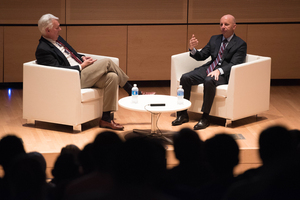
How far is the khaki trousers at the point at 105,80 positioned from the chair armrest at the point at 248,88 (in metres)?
1.26

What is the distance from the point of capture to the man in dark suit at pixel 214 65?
14.6 feet

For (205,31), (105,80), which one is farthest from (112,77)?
(205,31)

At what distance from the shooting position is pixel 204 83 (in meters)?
4.46

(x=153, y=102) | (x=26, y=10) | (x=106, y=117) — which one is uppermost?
(x=26, y=10)

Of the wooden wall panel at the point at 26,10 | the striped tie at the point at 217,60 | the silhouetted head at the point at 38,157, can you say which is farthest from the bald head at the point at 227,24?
the silhouetted head at the point at 38,157

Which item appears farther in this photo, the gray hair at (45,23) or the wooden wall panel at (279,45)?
the wooden wall panel at (279,45)

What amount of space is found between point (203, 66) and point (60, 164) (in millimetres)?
4369

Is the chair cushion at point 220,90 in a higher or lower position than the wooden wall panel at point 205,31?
lower

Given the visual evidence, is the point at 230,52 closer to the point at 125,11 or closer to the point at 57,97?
the point at 57,97

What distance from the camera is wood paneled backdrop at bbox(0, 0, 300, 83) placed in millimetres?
6148

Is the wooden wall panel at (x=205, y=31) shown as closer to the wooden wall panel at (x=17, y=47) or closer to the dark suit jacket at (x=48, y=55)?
the wooden wall panel at (x=17, y=47)

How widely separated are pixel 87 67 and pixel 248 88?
1.82m

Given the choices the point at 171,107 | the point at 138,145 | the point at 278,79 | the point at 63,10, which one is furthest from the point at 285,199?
the point at 278,79

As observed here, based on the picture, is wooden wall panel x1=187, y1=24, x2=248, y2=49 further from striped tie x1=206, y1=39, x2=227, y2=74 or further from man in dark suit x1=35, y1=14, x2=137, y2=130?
man in dark suit x1=35, y1=14, x2=137, y2=130
